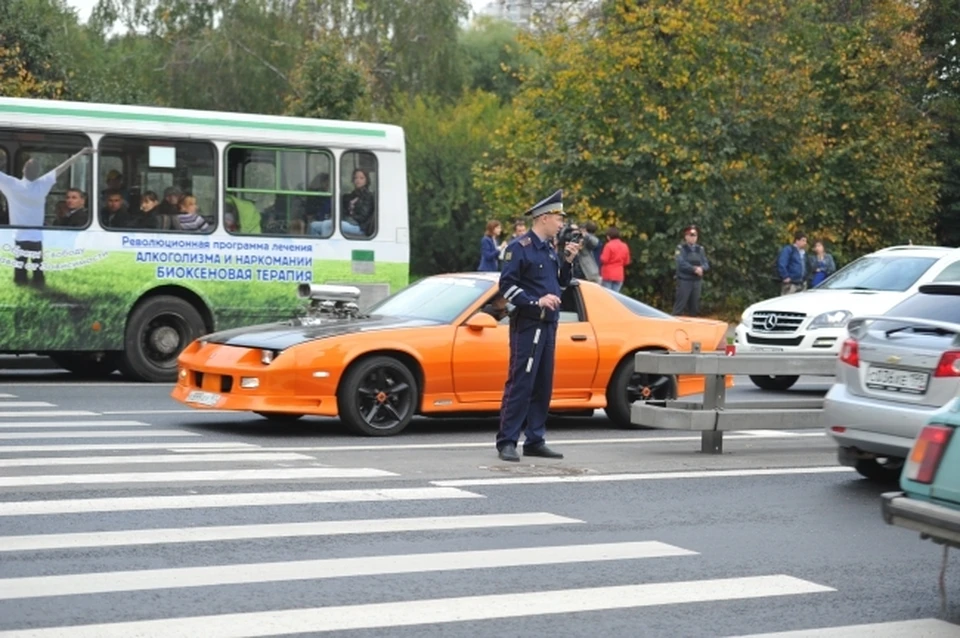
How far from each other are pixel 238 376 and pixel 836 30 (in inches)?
1324

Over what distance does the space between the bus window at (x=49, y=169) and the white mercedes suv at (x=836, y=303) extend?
7.76 m

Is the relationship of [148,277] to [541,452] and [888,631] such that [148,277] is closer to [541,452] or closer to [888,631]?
[541,452]

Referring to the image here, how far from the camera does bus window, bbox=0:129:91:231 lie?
18.4 metres

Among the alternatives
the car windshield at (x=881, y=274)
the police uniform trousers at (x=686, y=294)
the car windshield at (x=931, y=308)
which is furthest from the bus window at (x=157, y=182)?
the police uniform trousers at (x=686, y=294)

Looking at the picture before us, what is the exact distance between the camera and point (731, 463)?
40.9 ft

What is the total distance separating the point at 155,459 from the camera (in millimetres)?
11656

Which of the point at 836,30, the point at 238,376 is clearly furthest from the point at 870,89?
the point at 238,376

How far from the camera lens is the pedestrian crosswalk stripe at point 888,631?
682 centimetres

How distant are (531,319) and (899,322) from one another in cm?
257

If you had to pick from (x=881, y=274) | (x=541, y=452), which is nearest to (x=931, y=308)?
(x=541, y=452)

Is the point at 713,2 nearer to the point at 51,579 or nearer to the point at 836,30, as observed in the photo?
the point at 836,30

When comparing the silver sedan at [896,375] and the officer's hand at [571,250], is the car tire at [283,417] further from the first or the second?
the silver sedan at [896,375]

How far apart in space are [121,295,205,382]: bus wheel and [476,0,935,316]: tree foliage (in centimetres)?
1828

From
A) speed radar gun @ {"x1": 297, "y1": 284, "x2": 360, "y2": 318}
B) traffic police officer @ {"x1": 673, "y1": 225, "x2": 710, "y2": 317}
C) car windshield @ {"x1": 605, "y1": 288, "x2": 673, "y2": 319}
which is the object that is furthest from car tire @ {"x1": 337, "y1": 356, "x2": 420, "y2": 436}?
traffic police officer @ {"x1": 673, "y1": 225, "x2": 710, "y2": 317}
